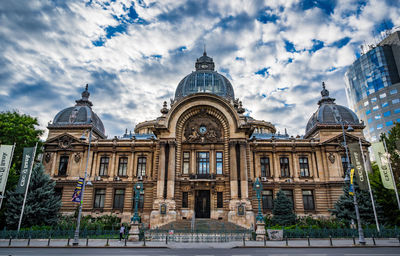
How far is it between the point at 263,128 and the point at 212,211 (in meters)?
25.9

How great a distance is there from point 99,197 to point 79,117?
14479 mm

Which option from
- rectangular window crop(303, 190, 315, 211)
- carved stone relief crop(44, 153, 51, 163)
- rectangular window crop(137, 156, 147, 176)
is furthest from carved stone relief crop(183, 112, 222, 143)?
carved stone relief crop(44, 153, 51, 163)

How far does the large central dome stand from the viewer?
41625 mm

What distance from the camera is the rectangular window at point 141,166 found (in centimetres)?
3715

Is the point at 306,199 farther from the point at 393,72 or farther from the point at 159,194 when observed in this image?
the point at 393,72

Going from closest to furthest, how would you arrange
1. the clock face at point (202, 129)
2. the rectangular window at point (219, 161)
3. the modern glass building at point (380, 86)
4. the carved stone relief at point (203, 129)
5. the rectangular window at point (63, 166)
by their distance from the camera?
the rectangular window at point (219, 161) < the carved stone relief at point (203, 129) < the clock face at point (202, 129) < the rectangular window at point (63, 166) < the modern glass building at point (380, 86)

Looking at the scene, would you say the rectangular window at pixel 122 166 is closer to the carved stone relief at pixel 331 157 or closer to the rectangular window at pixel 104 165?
the rectangular window at pixel 104 165

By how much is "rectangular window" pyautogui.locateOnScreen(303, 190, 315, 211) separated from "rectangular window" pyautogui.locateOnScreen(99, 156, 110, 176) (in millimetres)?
29903

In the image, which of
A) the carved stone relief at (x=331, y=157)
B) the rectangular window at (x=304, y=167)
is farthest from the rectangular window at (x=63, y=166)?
the carved stone relief at (x=331, y=157)

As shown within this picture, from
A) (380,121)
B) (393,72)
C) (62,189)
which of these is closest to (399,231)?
(62,189)

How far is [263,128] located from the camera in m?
52.4

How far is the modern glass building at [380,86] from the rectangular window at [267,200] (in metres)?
63.0

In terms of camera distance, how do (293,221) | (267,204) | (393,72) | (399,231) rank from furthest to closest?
(393,72) < (267,204) < (293,221) < (399,231)

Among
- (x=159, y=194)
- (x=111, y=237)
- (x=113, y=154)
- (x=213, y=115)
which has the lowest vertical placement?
(x=111, y=237)
